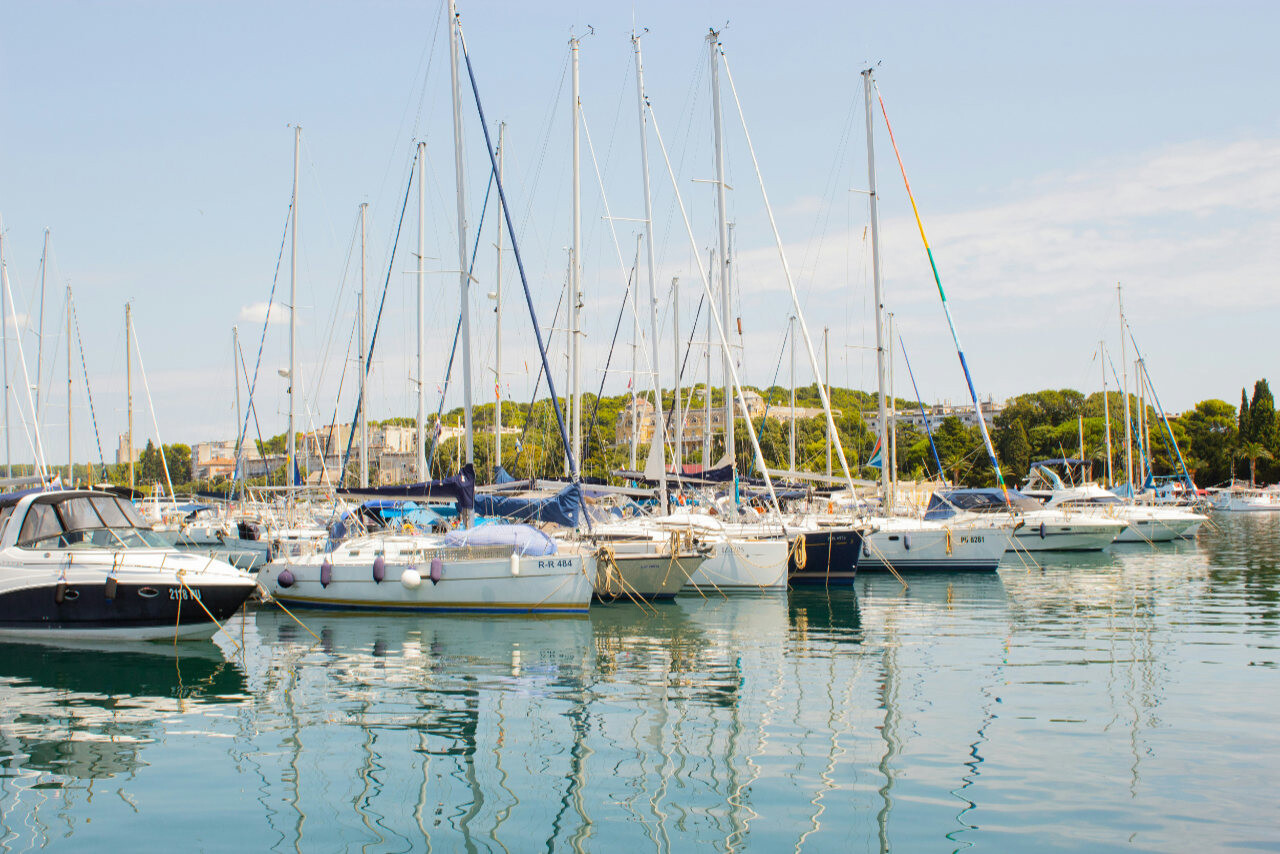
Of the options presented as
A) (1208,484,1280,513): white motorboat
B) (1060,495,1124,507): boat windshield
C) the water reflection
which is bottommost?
(1208,484,1280,513): white motorboat

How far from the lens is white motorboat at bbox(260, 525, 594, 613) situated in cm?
2223

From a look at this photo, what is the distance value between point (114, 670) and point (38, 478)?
392 inches

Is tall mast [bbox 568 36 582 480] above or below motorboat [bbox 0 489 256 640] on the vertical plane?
above

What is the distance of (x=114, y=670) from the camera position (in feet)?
54.5

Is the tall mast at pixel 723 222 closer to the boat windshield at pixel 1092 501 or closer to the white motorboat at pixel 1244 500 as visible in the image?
the boat windshield at pixel 1092 501

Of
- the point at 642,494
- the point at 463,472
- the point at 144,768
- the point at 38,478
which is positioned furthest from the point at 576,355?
the point at 144,768

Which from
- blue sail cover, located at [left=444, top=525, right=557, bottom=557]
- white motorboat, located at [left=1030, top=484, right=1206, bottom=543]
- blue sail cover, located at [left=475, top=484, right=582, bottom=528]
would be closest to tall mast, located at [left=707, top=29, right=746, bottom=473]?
blue sail cover, located at [left=475, top=484, right=582, bottom=528]

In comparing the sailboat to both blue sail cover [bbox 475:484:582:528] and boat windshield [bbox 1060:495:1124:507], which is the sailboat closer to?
blue sail cover [bbox 475:484:582:528]

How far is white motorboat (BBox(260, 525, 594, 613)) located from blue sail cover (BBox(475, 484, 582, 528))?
7.70 ft

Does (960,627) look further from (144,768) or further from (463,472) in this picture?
(144,768)

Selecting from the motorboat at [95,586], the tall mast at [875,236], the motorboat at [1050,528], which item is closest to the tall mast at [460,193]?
the motorboat at [95,586]

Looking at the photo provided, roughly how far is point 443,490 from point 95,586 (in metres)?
8.23

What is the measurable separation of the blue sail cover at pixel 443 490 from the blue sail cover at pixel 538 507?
2311 mm

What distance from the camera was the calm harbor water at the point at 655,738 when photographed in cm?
880
